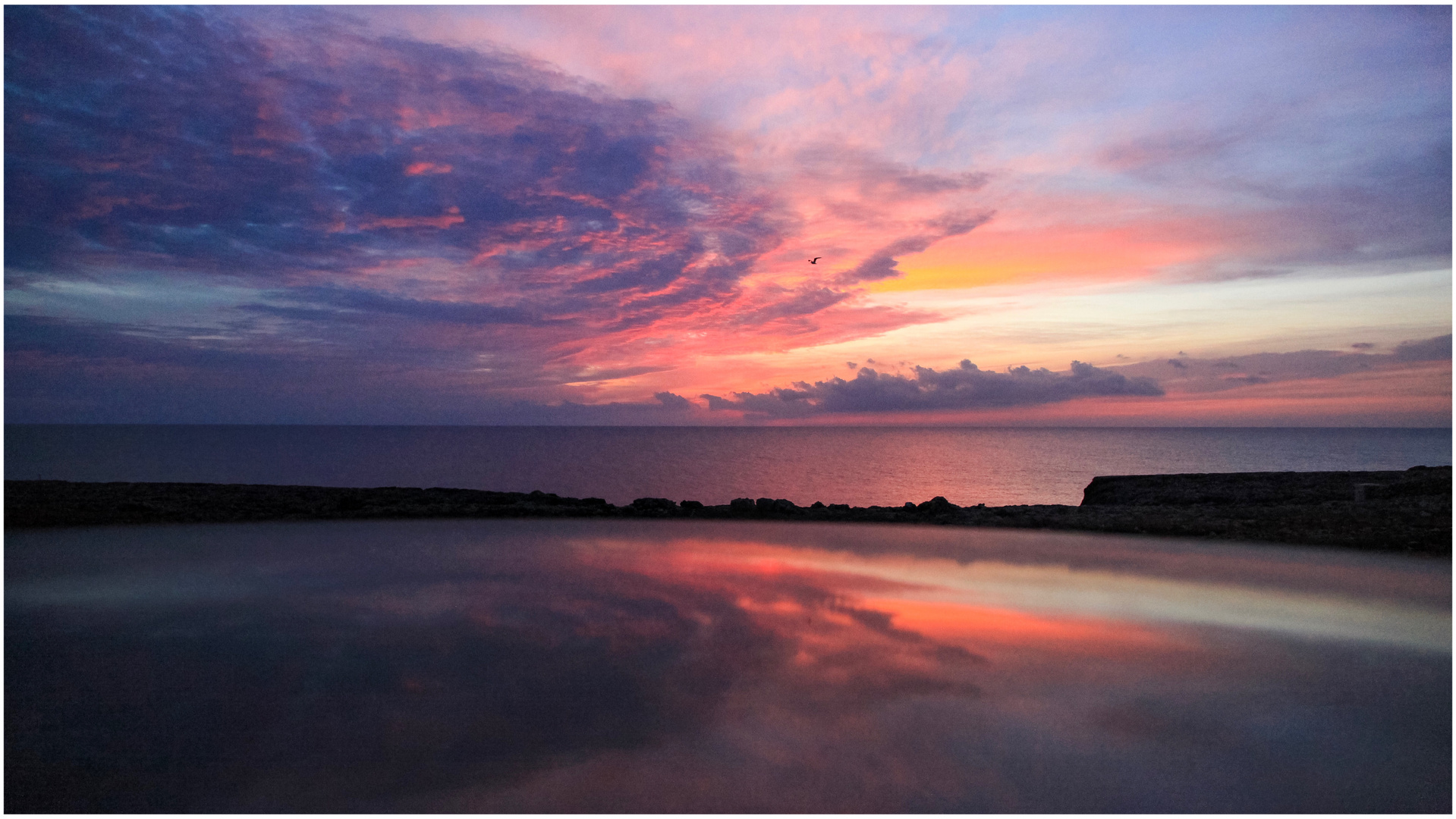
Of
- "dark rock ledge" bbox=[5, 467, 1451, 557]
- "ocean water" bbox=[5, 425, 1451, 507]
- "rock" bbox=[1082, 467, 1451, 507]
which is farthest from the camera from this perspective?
"ocean water" bbox=[5, 425, 1451, 507]

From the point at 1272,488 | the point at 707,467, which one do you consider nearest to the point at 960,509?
the point at 1272,488

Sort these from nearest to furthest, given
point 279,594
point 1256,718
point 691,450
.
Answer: point 1256,718
point 279,594
point 691,450

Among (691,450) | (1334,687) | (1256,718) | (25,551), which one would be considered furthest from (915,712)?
(691,450)

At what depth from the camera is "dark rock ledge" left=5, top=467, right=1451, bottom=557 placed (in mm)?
13805

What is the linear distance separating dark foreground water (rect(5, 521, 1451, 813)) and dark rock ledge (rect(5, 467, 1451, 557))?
2.24 metres

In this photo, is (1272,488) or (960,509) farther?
(1272,488)

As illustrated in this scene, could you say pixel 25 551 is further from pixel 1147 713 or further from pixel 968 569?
pixel 1147 713

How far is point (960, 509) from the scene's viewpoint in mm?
17828

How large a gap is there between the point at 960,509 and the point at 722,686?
12438mm

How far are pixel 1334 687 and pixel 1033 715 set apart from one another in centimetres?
311

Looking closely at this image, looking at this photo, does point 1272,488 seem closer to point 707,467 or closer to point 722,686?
point 722,686

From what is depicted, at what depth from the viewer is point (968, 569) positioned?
39.1 ft

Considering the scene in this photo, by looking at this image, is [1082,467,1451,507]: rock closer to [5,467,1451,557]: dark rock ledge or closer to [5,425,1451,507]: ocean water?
[5,467,1451,557]: dark rock ledge

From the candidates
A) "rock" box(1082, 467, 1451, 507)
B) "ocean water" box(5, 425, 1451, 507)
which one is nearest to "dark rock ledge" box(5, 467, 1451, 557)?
"rock" box(1082, 467, 1451, 507)
